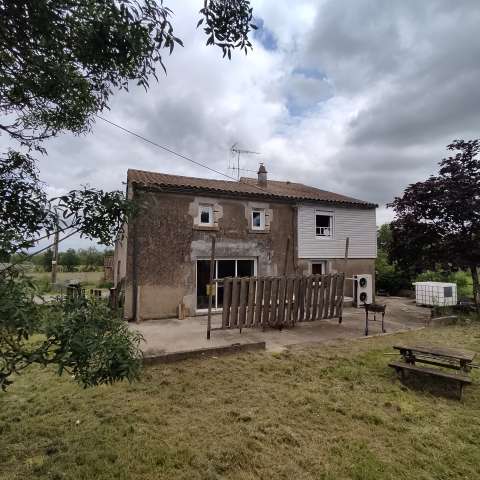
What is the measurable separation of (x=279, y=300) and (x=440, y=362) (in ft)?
15.0

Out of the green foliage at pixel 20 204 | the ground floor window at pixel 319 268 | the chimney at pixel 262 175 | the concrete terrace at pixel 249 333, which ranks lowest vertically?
the concrete terrace at pixel 249 333

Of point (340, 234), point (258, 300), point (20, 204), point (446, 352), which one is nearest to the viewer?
point (20, 204)

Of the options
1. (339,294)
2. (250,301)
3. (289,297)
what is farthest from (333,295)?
(250,301)

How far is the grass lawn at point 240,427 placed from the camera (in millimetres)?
3598

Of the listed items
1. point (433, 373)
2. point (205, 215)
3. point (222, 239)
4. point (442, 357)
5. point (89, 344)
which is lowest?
point (433, 373)

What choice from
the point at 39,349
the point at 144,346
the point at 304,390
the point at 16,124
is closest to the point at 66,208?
the point at 39,349

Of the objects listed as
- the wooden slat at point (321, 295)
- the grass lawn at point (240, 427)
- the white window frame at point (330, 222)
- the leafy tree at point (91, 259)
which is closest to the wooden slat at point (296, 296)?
the wooden slat at point (321, 295)

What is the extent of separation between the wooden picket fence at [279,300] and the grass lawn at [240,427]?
260 centimetres

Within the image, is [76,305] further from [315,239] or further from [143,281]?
[315,239]

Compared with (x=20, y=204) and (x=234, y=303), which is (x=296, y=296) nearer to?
(x=234, y=303)

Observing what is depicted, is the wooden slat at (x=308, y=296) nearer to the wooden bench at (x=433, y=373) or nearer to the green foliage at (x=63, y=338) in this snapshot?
the wooden bench at (x=433, y=373)

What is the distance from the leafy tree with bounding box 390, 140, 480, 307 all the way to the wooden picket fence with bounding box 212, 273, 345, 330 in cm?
466

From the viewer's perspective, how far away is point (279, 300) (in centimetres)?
995

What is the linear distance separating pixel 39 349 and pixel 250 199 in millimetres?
11743
